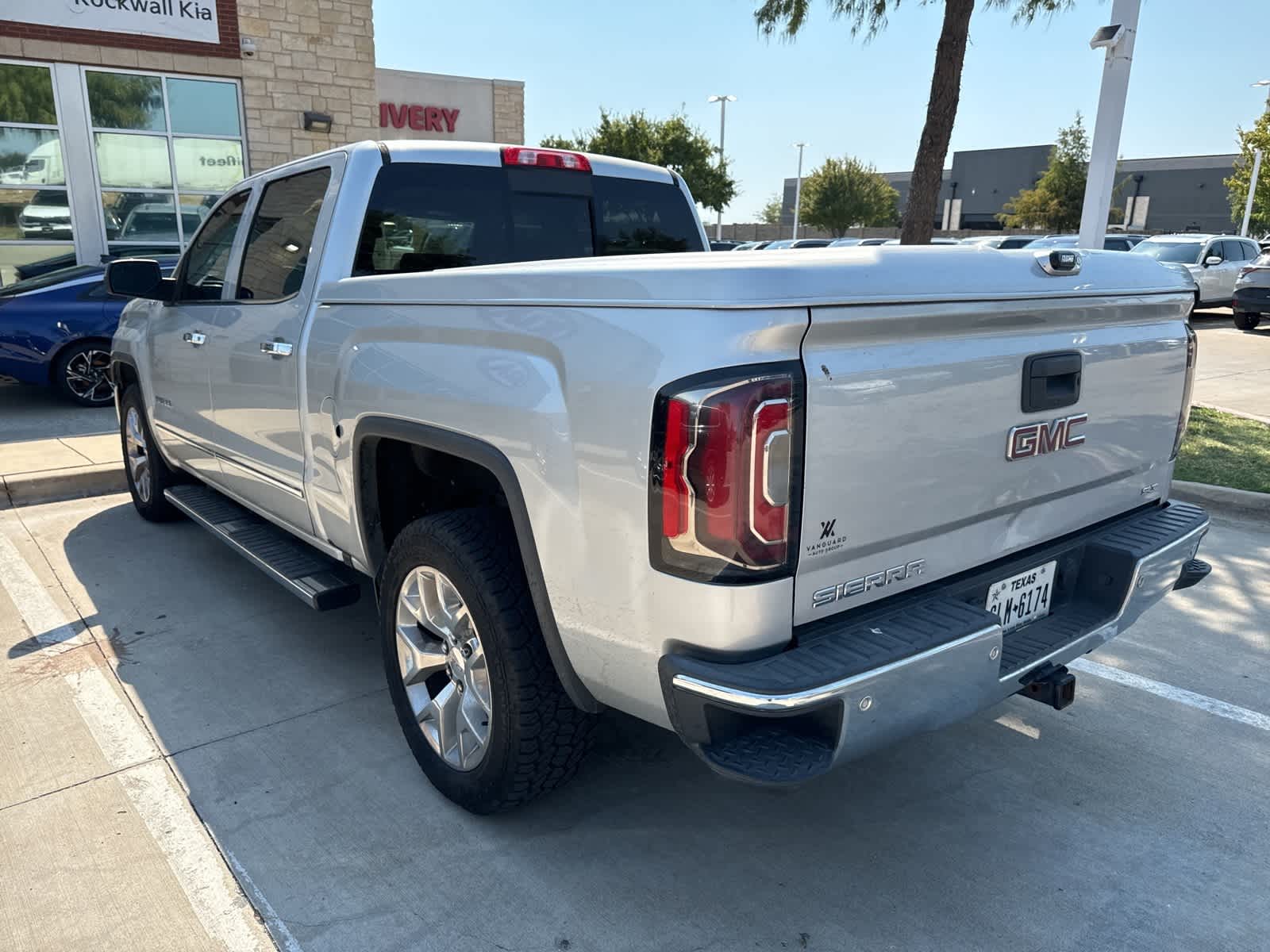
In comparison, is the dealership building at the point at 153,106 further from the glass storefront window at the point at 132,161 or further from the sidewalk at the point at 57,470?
the sidewalk at the point at 57,470

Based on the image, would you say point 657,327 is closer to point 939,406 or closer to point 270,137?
point 939,406

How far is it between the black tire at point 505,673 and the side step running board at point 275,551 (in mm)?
818

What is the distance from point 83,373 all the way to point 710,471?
955cm

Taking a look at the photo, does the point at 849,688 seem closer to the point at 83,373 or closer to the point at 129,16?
the point at 83,373

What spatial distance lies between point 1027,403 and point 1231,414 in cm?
821

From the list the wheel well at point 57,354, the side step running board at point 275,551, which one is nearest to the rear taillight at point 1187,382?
the side step running board at point 275,551

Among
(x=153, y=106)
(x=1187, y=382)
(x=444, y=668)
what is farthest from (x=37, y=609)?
(x=153, y=106)

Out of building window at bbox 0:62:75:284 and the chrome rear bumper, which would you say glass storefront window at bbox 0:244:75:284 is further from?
the chrome rear bumper

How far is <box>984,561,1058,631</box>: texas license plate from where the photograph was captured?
8.54 feet

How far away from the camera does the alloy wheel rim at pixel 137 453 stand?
18.6ft

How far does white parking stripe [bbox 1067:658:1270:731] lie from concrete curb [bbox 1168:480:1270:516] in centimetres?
277

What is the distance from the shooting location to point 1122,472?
2963 mm

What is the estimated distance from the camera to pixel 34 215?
12.9m

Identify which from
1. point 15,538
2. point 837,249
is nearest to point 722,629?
point 837,249
